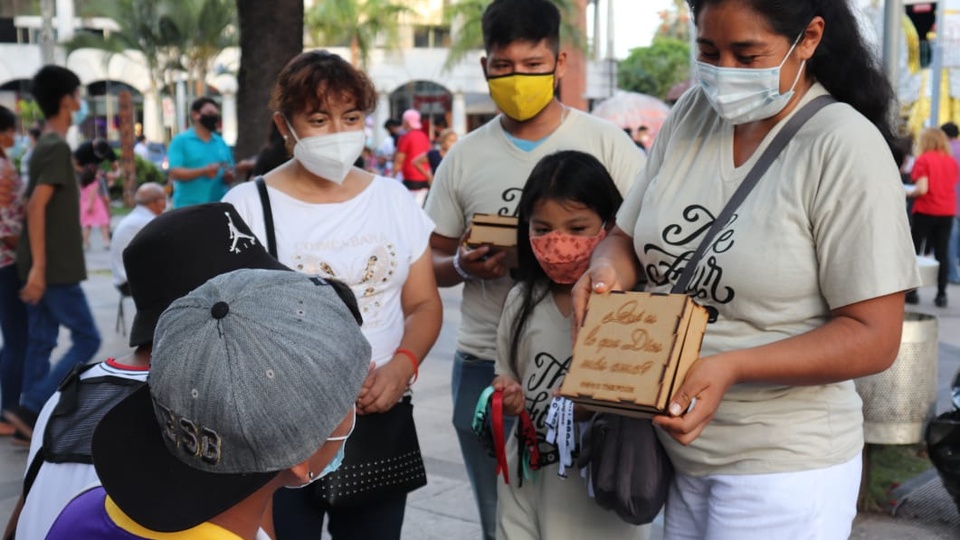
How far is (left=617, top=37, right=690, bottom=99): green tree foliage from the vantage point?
231 feet

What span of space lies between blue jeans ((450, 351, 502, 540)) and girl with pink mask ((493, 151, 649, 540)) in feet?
1.50

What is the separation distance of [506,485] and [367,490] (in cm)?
40

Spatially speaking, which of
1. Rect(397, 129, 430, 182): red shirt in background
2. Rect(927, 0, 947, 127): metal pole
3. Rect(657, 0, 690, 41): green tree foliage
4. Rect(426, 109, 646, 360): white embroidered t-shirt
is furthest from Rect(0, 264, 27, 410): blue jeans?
Rect(657, 0, 690, 41): green tree foliage

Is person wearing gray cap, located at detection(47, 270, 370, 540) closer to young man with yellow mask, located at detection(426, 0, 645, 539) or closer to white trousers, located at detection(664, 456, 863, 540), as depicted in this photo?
white trousers, located at detection(664, 456, 863, 540)

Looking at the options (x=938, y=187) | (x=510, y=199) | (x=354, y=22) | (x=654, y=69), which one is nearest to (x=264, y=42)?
(x=510, y=199)

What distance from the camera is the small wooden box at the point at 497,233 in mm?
3283

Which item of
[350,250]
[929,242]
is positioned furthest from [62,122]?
[929,242]

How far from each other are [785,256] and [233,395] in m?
1.17

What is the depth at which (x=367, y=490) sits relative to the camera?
296 centimetres

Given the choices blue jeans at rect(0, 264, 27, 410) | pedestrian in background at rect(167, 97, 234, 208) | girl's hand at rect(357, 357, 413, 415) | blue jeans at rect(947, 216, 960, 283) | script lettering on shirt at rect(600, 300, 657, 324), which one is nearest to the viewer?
script lettering on shirt at rect(600, 300, 657, 324)

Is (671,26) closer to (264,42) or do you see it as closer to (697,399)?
(264,42)

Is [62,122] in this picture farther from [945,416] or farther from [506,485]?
[945,416]

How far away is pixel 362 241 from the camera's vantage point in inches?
121

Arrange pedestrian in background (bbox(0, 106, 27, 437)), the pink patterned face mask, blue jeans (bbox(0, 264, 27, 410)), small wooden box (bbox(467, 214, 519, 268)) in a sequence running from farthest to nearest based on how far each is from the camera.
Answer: blue jeans (bbox(0, 264, 27, 410))
pedestrian in background (bbox(0, 106, 27, 437))
small wooden box (bbox(467, 214, 519, 268))
the pink patterned face mask
